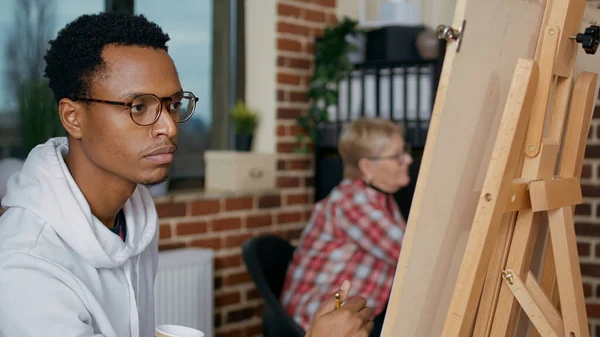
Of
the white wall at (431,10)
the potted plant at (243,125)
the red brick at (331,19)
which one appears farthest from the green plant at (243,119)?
the white wall at (431,10)

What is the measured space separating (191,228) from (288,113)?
0.76 metres

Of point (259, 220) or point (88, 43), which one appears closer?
point (88, 43)

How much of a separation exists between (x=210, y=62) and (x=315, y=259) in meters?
1.14

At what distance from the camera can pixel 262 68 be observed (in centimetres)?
365

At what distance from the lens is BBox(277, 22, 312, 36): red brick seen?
3596 mm

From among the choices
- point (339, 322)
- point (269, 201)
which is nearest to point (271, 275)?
point (269, 201)

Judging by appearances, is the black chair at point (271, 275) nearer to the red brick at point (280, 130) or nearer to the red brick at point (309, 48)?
the red brick at point (280, 130)

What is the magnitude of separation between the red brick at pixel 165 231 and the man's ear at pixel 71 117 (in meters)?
1.57

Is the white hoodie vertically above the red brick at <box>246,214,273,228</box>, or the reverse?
the white hoodie

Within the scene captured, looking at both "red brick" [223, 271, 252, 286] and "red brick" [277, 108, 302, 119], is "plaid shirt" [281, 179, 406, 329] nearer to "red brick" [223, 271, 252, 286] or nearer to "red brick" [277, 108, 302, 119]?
"red brick" [223, 271, 252, 286]

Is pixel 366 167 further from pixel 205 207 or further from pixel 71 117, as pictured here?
pixel 71 117

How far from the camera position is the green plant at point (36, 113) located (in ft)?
9.65

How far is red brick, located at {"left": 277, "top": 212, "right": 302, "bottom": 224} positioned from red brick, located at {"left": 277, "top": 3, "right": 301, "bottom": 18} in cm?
90

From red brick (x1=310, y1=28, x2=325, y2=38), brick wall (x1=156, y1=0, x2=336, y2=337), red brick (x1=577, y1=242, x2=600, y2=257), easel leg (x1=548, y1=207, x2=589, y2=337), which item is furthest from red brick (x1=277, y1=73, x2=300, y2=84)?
easel leg (x1=548, y1=207, x2=589, y2=337)
